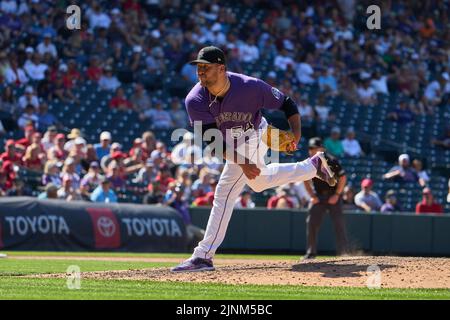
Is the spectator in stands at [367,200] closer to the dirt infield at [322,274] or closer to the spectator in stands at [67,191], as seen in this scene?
the spectator in stands at [67,191]

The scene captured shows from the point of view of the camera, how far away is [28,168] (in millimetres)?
17969

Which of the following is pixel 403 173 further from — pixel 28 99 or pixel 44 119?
pixel 28 99

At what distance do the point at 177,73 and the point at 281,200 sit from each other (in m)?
A: 5.12

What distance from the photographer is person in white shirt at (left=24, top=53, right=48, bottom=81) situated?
20625mm

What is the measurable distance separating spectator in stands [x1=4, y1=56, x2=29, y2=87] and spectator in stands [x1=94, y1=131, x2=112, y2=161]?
7.72 feet

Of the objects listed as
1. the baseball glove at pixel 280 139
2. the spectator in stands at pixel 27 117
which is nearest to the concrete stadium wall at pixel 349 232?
the spectator in stands at pixel 27 117

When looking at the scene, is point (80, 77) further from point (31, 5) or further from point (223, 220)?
point (223, 220)

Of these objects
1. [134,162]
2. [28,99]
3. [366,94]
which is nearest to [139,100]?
[28,99]

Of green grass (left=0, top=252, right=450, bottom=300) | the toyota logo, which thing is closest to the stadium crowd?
the toyota logo

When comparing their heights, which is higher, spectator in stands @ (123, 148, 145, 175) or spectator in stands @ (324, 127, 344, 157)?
spectator in stands @ (324, 127, 344, 157)

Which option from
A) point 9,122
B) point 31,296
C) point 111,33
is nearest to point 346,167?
Result: point 111,33

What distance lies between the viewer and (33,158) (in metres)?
17.8

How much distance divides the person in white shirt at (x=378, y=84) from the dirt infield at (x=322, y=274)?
57.6 feet

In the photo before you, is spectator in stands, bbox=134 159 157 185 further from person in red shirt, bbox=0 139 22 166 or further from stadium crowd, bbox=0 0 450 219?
person in red shirt, bbox=0 139 22 166
